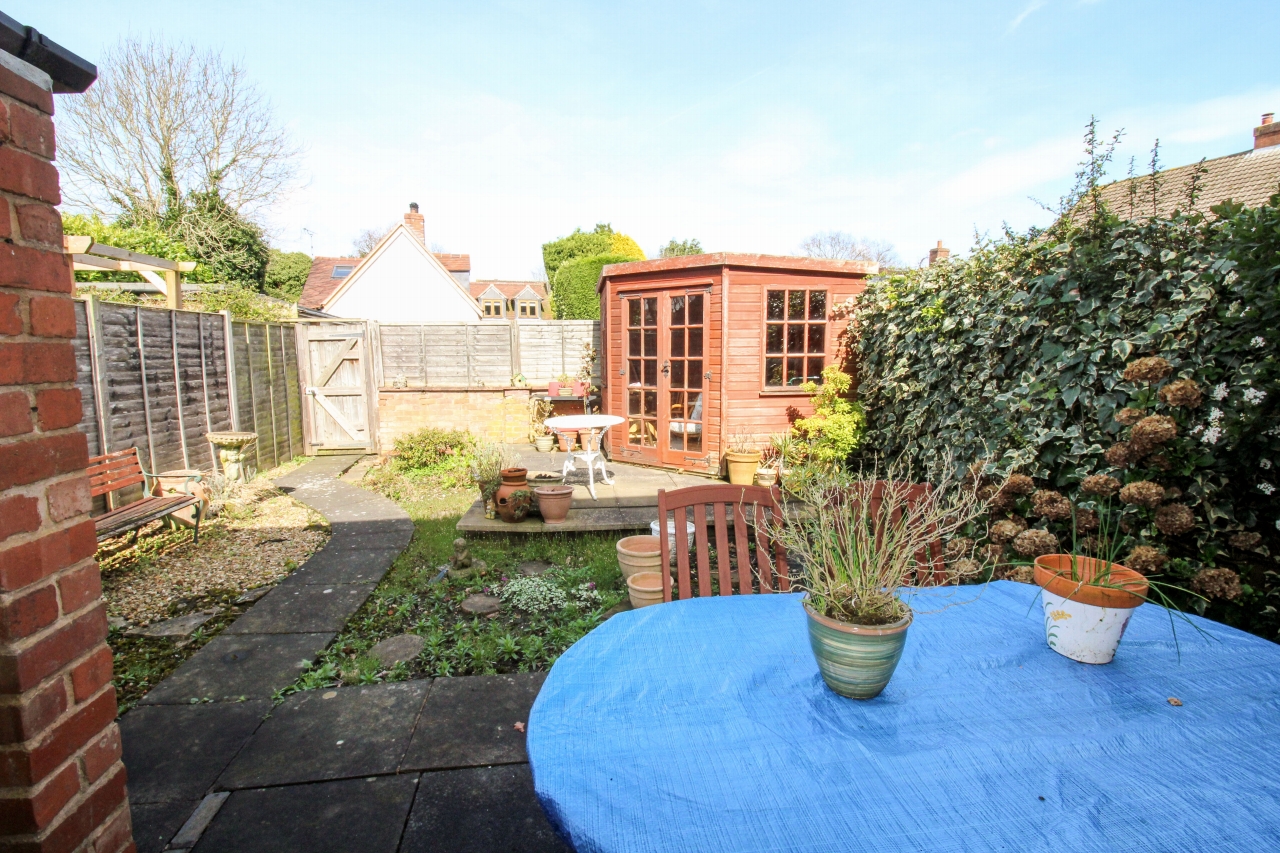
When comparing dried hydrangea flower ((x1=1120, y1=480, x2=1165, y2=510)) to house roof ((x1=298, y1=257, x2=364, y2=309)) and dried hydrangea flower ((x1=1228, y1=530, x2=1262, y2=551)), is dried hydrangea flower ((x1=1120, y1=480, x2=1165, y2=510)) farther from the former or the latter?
house roof ((x1=298, y1=257, x2=364, y2=309))

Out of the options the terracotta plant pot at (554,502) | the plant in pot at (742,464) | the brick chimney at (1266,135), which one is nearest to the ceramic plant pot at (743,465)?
the plant in pot at (742,464)

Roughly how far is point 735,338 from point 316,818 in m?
5.43

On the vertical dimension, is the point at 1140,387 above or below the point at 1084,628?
above

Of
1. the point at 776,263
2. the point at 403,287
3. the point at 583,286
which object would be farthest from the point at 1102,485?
the point at 403,287

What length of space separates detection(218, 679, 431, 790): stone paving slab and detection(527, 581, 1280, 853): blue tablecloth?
1341mm

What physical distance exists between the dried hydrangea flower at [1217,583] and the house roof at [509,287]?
1220 inches

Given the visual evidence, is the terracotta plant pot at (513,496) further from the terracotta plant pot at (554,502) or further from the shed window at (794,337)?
the shed window at (794,337)

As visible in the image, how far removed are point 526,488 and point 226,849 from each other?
3397mm

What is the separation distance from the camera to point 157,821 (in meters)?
1.90

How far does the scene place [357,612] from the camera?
362 cm

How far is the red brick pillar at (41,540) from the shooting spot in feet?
3.18

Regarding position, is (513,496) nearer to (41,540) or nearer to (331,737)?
(331,737)

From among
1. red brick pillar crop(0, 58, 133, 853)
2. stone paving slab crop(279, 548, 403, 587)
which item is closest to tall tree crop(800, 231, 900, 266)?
stone paving slab crop(279, 548, 403, 587)

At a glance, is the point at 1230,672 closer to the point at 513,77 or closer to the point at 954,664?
the point at 954,664
